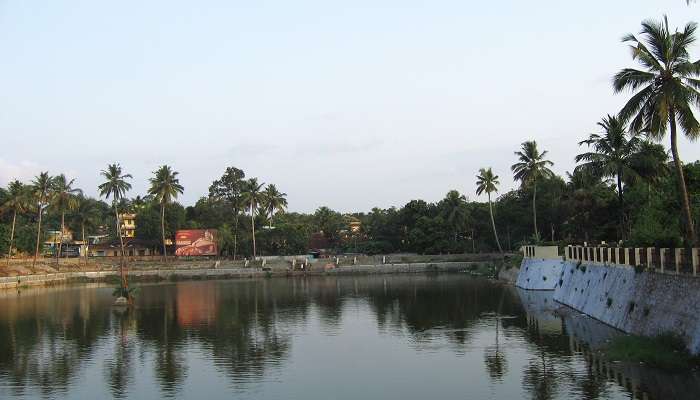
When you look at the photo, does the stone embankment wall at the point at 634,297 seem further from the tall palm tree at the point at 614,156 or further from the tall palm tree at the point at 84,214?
the tall palm tree at the point at 84,214

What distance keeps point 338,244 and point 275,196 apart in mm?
20509

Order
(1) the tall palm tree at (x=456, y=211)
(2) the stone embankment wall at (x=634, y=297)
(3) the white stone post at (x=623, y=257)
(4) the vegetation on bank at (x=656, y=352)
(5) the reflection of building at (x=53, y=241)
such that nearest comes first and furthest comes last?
(4) the vegetation on bank at (x=656, y=352) → (2) the stone embankment wall at (x=634, y=297) → (3) the white stone post at (x=623, y=257) → (1) the tall palm tree at (x=456, y=211) → (5) the reflection of building at (x=53, y=241)

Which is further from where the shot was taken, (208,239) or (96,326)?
(208,239)

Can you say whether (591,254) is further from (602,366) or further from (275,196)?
(275,196)

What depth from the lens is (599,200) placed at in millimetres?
63125

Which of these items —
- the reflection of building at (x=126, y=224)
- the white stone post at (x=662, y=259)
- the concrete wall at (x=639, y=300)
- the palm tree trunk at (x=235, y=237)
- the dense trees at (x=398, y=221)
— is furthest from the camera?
the reflection of building at (x=126, y=224)

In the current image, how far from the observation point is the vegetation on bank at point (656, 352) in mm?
25578

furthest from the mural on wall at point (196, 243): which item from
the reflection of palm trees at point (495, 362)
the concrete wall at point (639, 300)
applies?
the reflection of palm trees at point (495, 362)

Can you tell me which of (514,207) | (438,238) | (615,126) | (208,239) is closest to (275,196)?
(208,239)

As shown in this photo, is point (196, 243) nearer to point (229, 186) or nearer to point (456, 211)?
point (229, 186)

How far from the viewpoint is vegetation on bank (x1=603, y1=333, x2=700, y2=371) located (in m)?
25.6

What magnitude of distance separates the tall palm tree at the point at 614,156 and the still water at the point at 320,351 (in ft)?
36.6

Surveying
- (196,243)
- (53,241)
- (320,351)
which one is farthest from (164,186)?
(320,351)

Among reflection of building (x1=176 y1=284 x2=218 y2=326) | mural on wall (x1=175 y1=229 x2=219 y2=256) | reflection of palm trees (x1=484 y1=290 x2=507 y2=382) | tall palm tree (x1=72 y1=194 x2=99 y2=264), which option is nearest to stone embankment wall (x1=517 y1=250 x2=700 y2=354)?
reflection of palm trees (x1=484 y1=290 x2=507 y2=382)
